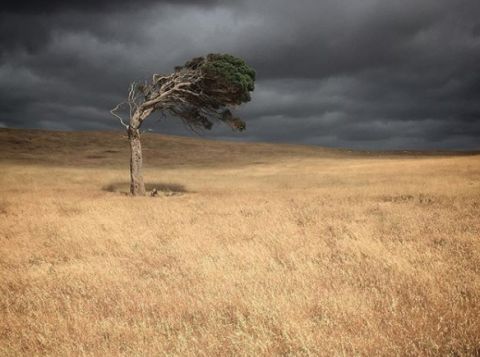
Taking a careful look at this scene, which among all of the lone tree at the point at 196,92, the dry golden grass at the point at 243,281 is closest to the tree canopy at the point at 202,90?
the lone tree at the point at 196,92

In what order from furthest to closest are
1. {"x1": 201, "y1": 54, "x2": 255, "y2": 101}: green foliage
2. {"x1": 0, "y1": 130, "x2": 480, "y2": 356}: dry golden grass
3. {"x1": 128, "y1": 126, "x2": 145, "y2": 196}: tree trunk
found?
{"x1": 128, "y1": 126, "x2": 145, "y2": 196}: tree trunk
{"x1": 201, "y1": 54, "x2": 255, "y2": 101}: green foliage
{"x1": 0, "y1": 130, "x2": 480, "y2": 356}: dry golden grass

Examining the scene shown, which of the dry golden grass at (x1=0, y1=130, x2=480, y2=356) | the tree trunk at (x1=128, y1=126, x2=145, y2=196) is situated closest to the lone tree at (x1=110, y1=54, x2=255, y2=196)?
the tree trunk at (x1=128, y1=126, x2=145, y2=196)

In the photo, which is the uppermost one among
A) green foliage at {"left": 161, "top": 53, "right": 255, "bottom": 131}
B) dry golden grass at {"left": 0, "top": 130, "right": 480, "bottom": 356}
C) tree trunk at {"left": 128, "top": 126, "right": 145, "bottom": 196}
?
green foliage at {"left": 161, "top": 53, "right": 255, "bottom": 131}

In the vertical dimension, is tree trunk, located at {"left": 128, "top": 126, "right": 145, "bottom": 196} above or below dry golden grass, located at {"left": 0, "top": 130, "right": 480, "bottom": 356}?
above

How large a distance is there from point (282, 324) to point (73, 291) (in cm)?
414

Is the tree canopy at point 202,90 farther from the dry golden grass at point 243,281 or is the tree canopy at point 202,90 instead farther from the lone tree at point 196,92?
the dry golden grass at point 243,281

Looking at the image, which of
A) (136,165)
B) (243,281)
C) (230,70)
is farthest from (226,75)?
(243,281)

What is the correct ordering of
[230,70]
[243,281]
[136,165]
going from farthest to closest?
[136,165] → [230,70] → [243,281]

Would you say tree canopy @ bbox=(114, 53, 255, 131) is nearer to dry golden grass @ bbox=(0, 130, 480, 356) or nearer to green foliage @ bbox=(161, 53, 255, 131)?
green foliage @ bbox=(161, 53, 255, 131)

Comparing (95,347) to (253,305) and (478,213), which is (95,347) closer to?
(253,305)

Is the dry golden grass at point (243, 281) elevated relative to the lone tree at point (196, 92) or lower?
lower

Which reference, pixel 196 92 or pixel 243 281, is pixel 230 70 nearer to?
pixel 196 92

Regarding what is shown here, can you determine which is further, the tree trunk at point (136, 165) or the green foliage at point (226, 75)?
the tree trunk at point (136, 165)

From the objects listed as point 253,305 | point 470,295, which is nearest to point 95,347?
point 253,305
